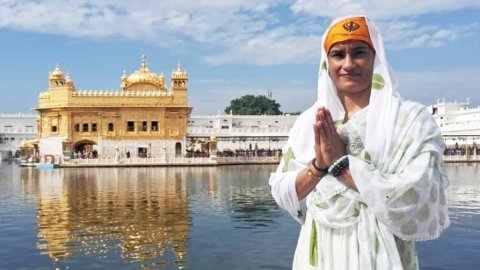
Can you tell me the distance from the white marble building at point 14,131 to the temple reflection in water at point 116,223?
1881 inches

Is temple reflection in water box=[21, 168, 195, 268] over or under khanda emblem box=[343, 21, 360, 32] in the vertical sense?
under

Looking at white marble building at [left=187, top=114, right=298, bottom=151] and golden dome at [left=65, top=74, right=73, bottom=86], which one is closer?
golden dome at [left=65, top=74, right=73, bottom=86]

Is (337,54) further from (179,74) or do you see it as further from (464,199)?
(179,74)

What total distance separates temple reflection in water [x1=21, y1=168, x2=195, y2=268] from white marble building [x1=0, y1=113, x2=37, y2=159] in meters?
47.8

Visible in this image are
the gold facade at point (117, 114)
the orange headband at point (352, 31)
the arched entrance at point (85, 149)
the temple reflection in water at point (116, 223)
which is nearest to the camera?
the orange headband at point (352, 31)

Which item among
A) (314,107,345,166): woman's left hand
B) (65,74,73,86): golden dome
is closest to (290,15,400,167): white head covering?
(314,107,345,166): woman's left hand

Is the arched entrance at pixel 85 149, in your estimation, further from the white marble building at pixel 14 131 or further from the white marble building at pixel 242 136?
the white marble building at pixel 14 131

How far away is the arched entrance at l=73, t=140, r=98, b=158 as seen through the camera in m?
42.9

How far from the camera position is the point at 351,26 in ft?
7.68

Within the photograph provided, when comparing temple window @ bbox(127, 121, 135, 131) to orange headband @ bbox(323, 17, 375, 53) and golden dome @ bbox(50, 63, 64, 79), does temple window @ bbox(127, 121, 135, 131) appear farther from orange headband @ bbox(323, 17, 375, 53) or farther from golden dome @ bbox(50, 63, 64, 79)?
orange headband @ bbox(323, 17, 375, 53)

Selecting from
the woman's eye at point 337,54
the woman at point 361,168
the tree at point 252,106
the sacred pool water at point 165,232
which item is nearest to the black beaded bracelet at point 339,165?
the woman at point 361,168

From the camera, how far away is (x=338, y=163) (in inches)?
88.4

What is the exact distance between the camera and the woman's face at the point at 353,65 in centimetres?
235

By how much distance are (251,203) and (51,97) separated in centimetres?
3399
